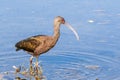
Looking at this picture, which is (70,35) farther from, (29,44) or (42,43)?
(29,44)

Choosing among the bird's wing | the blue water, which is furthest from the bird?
the blue water

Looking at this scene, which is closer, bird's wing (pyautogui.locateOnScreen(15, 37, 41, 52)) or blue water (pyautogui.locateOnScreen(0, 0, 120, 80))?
blue water (pyautogui.locateOnScreen(0, 0, 120, 80))

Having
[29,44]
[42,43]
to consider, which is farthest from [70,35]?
[29,44]

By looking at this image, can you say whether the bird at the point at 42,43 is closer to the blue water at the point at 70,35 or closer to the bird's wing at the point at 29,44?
the bird's wing at the point at 29,44

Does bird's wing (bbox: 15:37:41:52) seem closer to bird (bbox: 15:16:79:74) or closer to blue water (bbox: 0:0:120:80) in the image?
bird (bbox: 15:16:79:74)

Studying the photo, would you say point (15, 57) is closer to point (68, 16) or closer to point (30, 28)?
point (30, 28)

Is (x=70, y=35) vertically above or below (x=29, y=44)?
above

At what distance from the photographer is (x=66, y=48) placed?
1078 centimetres

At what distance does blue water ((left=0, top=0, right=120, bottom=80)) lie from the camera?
31.8 ft

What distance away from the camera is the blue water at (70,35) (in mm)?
9695

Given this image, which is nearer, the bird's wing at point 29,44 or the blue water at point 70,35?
the blue water at point 70,35

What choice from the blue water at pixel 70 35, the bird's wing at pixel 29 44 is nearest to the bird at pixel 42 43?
the bird's wing at pixel 29 44

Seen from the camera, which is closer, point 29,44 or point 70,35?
point 29,44

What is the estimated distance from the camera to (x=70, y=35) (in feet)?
37.9
